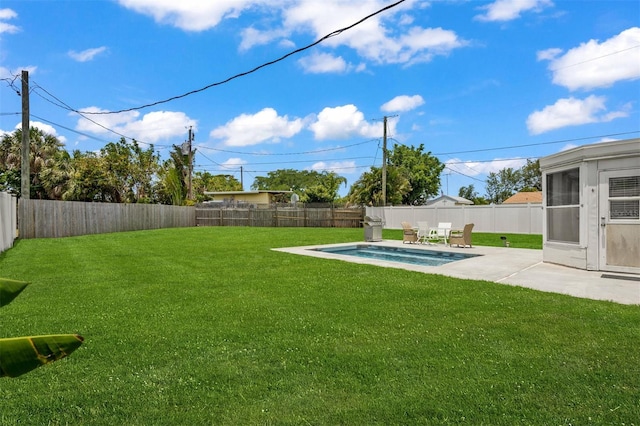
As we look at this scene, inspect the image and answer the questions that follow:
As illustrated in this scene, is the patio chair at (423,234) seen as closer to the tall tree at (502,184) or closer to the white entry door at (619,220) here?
the white entry door at (619,220)

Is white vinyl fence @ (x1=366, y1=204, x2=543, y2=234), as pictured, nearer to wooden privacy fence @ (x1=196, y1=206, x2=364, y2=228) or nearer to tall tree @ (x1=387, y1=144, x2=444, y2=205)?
wooden privacy fence @ (x1=196, y1=206, x2=364, y2=228)

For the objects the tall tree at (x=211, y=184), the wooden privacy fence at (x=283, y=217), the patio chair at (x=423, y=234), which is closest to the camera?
the patio chair at (x=423, y=234)

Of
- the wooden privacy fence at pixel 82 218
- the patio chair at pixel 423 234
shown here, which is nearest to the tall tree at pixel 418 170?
the patio chair at pixel 423 234

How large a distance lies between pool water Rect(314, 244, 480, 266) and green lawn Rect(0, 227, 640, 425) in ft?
16.4

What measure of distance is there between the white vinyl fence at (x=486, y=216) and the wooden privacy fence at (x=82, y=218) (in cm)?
1606

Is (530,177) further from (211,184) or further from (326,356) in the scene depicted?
(326,356)

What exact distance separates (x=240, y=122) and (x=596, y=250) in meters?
30.6

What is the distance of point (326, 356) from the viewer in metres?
3.67

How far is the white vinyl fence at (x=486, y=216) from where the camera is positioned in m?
21.8

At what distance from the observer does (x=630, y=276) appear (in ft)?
25.0

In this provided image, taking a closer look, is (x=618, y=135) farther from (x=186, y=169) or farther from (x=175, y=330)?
(x=186, y=169)

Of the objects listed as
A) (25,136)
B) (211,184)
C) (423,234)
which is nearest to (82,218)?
(25,136)

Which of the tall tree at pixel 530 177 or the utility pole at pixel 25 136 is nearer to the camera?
the utility pole at pixel 25 136

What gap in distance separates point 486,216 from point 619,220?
16.1 metres
